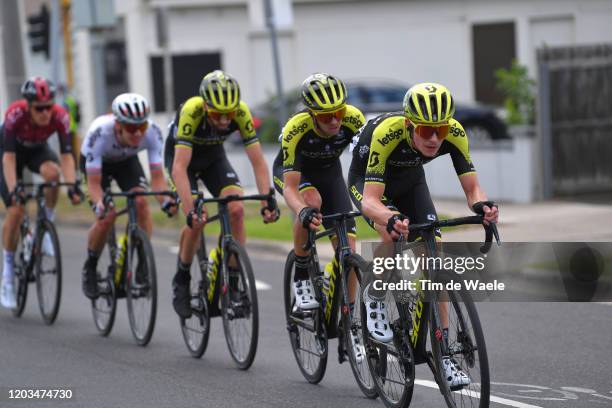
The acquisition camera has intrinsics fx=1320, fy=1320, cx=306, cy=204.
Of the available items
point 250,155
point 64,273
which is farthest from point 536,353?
point 64,273

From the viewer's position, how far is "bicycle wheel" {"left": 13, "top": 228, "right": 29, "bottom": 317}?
11781mm

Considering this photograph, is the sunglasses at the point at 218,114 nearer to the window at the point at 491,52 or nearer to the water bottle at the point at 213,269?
the water bottle at the point at 213,269

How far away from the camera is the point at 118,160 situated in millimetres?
10781

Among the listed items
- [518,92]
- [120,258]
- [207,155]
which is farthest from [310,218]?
[518,92]

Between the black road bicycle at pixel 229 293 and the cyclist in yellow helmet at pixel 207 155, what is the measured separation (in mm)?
106

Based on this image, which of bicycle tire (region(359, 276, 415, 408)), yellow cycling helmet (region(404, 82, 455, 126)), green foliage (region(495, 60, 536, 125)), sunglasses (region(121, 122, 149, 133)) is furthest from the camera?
green foliage (region(495, 60, 536, 125))

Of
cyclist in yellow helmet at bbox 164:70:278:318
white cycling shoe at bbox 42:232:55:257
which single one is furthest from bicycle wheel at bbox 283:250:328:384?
white cycling shoe at bbox 42:232:55:257

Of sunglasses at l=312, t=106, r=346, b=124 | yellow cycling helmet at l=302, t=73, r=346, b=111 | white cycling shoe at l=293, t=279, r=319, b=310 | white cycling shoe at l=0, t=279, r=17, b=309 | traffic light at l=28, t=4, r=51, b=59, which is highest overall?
traffic light at l=28, t=4, r=51, b=59

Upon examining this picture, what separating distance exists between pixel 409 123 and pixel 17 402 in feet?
10.1

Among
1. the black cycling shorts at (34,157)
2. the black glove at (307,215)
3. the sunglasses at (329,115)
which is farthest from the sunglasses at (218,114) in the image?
the black cycling shorts at (34,157)

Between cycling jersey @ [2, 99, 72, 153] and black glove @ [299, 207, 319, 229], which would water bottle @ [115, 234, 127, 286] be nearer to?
cycling jersey @ [2, 99, 72, 153]

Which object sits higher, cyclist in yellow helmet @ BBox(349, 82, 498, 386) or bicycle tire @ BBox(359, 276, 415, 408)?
cyclist in yellow helmet @ BBox(349, 82, 498, 386)

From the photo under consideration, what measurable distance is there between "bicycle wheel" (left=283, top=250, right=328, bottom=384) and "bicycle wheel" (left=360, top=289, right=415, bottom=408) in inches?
27.8

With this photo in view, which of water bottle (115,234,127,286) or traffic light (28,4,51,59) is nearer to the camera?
water bottle (115,234,127,286)
